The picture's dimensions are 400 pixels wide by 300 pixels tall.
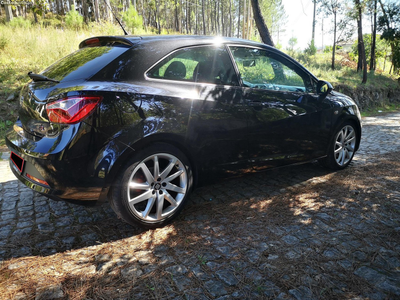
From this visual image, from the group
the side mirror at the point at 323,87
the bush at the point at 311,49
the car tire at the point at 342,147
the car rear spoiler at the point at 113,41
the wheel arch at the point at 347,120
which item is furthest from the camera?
the bush at the point at 311,49

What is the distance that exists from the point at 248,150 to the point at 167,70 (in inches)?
50.2

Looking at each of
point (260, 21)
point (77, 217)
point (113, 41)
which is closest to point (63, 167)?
point (77, 217)

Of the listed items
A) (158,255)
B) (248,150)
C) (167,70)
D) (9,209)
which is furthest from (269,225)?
(9,209)

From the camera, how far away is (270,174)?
493 cm

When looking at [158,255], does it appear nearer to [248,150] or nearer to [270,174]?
[248,150]

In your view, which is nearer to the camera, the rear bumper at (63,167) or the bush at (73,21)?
the rear bumper at (63,167)

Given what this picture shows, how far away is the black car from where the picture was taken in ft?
8.77

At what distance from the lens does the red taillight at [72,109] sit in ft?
8.52

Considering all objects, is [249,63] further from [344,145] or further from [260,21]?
[260,21]

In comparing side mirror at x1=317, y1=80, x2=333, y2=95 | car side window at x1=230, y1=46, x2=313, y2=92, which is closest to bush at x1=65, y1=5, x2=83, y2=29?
car side window at x1=230, y1=46, x2=313, y2=92

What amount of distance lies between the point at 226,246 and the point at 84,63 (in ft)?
7.00

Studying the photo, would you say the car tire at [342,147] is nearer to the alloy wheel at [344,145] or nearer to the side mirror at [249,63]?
the alloy wheel at [344,145]

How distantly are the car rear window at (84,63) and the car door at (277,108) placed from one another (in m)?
1.38

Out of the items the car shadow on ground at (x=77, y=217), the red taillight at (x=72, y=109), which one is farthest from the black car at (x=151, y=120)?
the car shadow on ground at (x=77, y=217)
